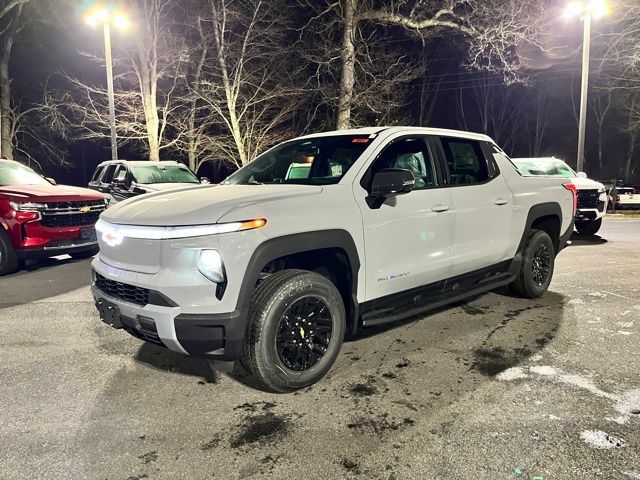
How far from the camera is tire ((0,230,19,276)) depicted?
7270mm

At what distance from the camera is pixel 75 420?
3.07 m

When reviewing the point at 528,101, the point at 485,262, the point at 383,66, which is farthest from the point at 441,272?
the point at 528,101

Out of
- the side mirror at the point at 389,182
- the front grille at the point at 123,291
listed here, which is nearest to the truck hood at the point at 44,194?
the front grille at the point at 123,291

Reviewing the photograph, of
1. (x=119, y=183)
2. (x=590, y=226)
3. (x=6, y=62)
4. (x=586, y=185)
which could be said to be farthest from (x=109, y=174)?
(x=6, y=62)

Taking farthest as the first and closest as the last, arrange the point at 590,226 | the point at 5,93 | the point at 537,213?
1. the point at 5,93
2. the point at 590,226
3. the point at 537,213

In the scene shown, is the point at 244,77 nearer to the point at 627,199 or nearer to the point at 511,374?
the point at 627,199

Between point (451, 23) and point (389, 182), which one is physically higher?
point (451, 23)

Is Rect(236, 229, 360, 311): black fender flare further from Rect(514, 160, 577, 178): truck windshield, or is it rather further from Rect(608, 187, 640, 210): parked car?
Rect(608, 187, 640, 210): parked car

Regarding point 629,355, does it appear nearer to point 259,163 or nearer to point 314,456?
point 314,456

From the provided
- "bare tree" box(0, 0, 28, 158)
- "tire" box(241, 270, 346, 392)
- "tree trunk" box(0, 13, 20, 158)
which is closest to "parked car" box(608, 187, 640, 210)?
"tire" box(241, 270, 346, 392)

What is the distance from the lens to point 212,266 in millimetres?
2973

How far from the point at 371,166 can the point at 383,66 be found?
1855cm

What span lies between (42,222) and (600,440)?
7.56 metres

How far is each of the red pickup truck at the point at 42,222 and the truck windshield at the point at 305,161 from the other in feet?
14.1
